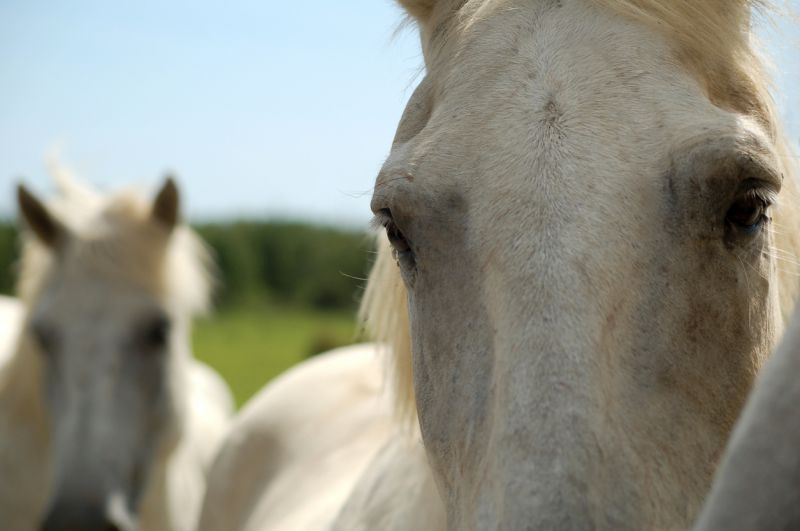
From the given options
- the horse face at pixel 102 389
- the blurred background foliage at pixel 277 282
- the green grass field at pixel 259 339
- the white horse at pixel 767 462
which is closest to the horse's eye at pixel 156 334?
the horse face at pixel 102 389

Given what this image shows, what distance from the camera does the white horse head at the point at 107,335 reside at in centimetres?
394

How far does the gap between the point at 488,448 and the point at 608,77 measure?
620mm

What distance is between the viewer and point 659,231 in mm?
1260

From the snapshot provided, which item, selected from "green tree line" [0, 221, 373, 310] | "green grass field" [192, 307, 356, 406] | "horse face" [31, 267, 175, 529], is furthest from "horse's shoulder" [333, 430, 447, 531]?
"green tree line" [0, 221, 373, 310]

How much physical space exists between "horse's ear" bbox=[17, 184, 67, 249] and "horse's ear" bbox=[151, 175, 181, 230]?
497 millimetres

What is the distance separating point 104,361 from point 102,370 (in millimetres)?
47

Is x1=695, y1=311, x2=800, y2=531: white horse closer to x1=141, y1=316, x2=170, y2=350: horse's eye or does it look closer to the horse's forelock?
x1=141, y1=316, x2=170, y2=350: horse's eye

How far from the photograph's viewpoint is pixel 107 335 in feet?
13.7

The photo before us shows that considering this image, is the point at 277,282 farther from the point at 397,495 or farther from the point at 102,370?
the point at 397,495

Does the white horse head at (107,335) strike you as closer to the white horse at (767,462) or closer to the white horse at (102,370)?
the white horse at (102,370)

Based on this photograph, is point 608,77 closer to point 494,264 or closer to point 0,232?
point 494,264

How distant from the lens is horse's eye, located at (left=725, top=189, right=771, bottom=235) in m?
1.30

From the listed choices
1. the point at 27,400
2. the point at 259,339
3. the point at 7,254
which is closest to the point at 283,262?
the point at 259,339

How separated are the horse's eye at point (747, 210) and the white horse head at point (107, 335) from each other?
3377 mm
